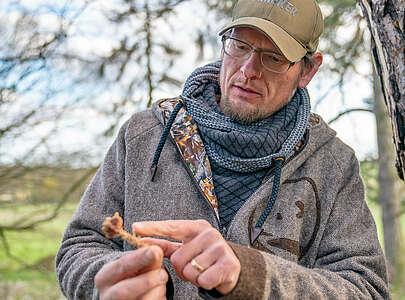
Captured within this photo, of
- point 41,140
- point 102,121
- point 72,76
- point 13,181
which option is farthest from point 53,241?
point 72,76

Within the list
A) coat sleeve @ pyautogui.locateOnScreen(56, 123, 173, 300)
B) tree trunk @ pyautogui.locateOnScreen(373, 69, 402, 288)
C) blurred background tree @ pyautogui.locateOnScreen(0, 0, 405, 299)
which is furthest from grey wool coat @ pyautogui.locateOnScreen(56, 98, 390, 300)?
tree trunk @ pyautogui.locateOnScreen(373, 69, 402, 288)

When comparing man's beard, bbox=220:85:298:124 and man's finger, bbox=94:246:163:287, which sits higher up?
man's beard, bbox=220:85:298:124

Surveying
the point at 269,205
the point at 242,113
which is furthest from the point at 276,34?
the point at 269,205

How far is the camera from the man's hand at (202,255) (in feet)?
3.46

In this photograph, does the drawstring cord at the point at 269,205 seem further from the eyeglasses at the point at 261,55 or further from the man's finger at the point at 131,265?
the man's finger at the point at 131,265

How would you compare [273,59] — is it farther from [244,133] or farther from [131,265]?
[131,265]

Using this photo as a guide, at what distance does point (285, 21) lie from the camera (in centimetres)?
172

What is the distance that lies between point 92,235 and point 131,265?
61 cm

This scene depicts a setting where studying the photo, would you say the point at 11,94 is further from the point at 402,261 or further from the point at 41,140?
the point at 402,261

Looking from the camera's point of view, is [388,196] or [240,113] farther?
[388,196]

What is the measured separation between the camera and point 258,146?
1.66 m

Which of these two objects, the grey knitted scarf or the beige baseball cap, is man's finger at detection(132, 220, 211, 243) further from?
the beige baseball cap

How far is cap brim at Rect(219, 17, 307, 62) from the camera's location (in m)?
1.63

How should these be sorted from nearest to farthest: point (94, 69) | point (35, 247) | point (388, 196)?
point (94, 69)
point (388, 196)
point (35, 247)
